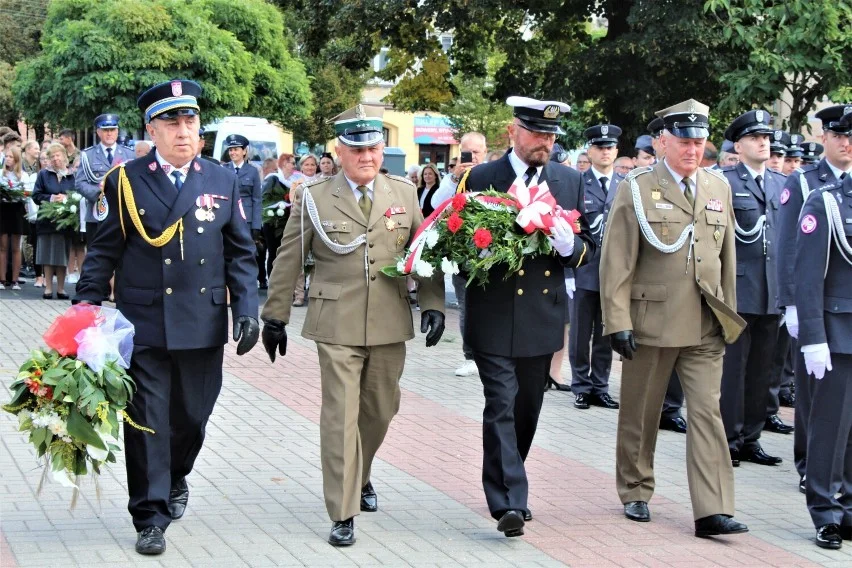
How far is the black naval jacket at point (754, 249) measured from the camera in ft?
28.6

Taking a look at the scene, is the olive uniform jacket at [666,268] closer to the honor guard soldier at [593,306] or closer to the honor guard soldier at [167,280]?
the honor guard soldier at [167,280]

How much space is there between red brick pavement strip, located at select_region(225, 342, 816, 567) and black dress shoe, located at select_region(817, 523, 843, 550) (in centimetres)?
23

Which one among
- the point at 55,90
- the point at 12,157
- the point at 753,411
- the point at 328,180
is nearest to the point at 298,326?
the point at 12,157

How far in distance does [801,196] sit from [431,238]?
217 cm

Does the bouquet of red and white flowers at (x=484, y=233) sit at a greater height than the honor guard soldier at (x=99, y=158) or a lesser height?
lesser

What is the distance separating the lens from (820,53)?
1427cm

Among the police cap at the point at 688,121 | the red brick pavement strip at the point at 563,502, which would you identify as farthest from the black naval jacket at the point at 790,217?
the red brick pavement strip at the point at 563,502

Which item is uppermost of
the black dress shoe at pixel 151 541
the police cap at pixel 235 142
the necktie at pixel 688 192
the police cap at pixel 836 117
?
the police cap at pixel 235 142

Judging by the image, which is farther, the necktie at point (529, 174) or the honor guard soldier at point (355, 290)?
the necktie at point (529, 174)

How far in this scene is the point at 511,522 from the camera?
6430 mm

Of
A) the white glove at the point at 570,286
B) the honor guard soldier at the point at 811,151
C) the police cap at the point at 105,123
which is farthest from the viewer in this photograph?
the police cap at the point at 105,123

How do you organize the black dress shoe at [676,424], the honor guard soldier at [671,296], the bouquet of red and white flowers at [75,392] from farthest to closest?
the black dress shoe at [676,424] < the honor guard soldier at [671,296] < the bouquet of red and white flowers at [75,392]

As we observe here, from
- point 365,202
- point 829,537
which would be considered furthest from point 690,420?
point 365,202

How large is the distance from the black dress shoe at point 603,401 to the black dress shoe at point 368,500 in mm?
3974
